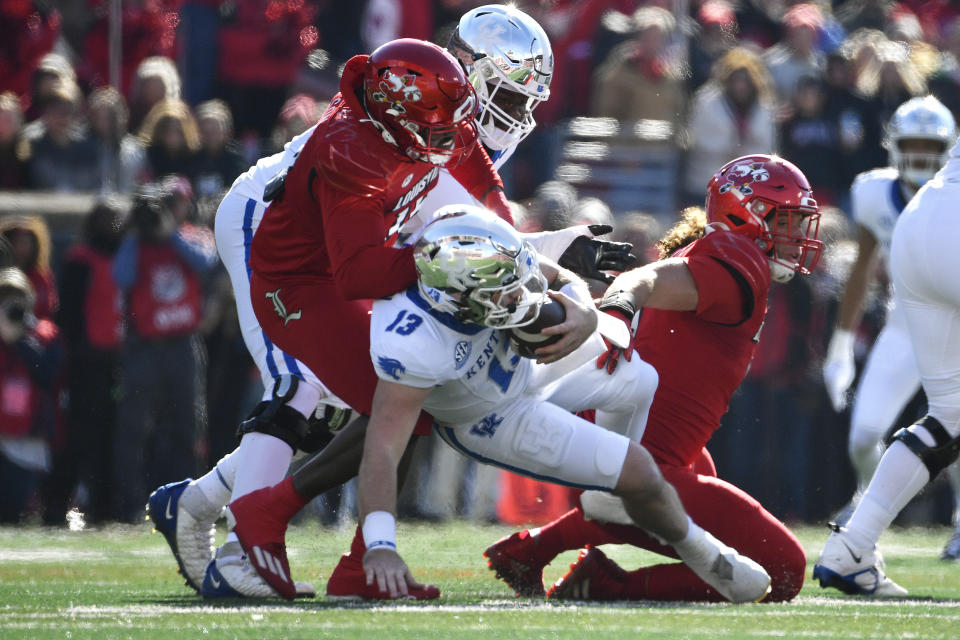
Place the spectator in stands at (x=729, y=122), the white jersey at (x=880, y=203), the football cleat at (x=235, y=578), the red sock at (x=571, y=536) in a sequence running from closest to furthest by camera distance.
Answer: the football cleat at (x=235, y=578) < the red sock at (x=571, y=536) < the white jersey at (x=880, y=203) < the spectator in stands at (x=729, y=122)

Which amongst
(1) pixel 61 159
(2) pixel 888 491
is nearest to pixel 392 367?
(2) pixel 888 491

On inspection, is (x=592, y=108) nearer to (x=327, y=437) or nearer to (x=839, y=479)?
(x=839, y=479)

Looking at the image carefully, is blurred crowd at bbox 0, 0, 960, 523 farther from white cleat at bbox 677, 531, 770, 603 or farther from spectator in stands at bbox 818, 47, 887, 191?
white cleat at bbox 677, 531, 770, 603

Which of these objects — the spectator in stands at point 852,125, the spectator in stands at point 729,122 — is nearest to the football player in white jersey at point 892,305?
the spectator in stands at point 729,122

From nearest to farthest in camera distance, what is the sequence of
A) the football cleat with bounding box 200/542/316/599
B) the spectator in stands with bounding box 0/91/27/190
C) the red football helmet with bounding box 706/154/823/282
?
1. the football cleat with bounding box 200/542/316/599
2. the red football helmet with bounding box 706/154/823/282
3. the spectator in stands with bounding box 0/91/27/190

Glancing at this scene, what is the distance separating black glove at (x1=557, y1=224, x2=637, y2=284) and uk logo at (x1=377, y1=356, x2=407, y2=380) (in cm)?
101

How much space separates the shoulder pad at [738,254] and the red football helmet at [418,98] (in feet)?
2.74

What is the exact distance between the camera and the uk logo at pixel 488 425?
15.6 feet

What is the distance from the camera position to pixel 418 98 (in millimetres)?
4789

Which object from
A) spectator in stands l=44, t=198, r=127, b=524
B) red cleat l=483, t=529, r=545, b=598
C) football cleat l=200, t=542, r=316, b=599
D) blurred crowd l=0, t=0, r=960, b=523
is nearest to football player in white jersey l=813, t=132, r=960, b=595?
red cleat l=483, t=529, r=545, b=598

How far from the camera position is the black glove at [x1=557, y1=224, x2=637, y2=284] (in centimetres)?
526

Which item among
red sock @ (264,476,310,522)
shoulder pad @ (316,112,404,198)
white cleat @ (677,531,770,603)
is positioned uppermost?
shoulder pad @ (316,112,404,198)

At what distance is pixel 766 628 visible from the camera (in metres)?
4.21

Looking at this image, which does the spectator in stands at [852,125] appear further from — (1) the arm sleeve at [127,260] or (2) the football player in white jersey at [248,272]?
(2) the football player in white jersey at [248,272]
